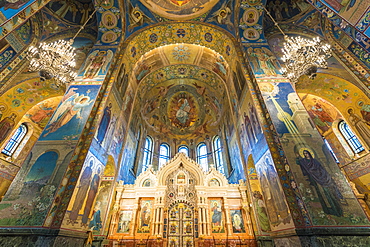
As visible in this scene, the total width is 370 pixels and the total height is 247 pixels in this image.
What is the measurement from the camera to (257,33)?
33.0 feet

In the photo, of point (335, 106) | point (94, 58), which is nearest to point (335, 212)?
point (335, 106)

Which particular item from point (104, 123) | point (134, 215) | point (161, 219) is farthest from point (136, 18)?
point (161, 219)

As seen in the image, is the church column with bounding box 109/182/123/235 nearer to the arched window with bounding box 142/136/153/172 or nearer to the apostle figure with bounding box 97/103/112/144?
the apostle figure with bounding box 97/103/112/144

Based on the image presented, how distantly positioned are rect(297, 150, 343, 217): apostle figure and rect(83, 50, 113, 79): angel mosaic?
31.7 ft

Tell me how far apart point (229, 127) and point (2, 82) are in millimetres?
13231

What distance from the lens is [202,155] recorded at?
16.3m

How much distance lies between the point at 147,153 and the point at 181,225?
25.1 feet

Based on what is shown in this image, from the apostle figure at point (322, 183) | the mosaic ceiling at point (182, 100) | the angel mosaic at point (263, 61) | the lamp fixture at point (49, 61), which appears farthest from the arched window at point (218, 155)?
the lamp fixture at point (49, 61)

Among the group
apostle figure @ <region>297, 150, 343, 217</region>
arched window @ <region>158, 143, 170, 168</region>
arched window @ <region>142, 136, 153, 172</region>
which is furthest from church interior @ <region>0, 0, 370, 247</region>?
arched window @ <region>158, 143, 170, 168</region>

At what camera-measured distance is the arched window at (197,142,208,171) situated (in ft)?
51.8

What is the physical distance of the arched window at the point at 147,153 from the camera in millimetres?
14750

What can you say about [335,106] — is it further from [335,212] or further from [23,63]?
[23,63]

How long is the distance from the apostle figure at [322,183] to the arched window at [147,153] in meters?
11.7

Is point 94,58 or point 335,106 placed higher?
point 94,58
